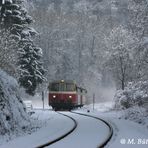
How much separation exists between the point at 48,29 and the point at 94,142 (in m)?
74.3

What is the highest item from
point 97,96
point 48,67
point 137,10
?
point 137,10

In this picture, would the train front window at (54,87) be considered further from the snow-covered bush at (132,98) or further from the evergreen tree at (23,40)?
the snow-covered bush at (132,98)

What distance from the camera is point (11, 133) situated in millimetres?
19781

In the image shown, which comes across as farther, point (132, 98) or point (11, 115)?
point (132, 98)

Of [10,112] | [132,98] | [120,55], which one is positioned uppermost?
[120,55]

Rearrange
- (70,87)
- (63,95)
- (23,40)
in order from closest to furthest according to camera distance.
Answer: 1. (23,40)
2. (63,95)
3. (70,87)

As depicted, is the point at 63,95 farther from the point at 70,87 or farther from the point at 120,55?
the point at 120,55

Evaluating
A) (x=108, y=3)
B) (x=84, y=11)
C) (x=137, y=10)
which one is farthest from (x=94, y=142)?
(x=108, y=3)

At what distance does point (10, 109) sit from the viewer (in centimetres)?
2158

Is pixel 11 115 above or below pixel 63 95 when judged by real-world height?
above

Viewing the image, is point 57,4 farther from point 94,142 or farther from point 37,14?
point 94,142

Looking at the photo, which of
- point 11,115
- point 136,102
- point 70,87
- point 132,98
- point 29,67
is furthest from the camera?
point 70,87

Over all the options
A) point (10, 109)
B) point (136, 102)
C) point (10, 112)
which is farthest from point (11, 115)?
point (136, 102)

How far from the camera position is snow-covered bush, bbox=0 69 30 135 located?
65.4 feet
